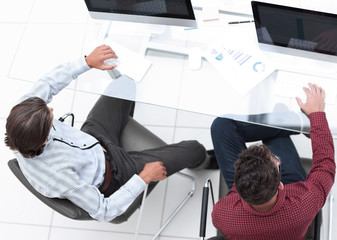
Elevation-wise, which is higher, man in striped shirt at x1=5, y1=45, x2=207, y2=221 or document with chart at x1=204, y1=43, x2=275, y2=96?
document with chart at x1=204, y1=43, x2=275, y2=96

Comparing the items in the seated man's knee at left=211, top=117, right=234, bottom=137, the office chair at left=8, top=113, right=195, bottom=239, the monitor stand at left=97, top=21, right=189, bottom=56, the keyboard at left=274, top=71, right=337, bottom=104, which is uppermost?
the monitor stand at left=97, top=21, right=189, bottom=56

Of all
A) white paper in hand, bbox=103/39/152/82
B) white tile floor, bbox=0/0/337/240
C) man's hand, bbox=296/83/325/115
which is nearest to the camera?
man's hand, bbox=296/83/325/115

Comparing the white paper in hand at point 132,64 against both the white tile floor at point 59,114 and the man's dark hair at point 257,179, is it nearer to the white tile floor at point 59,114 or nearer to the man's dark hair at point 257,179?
the white tile floor at point 59,114

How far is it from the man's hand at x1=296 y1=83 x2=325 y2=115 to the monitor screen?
17cm

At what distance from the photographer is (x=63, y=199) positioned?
1.68m

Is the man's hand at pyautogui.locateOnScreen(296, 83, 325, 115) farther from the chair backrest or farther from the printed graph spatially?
the chair backrest

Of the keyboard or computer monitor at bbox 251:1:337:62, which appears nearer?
computer monitor at bbox 251:1:337:62

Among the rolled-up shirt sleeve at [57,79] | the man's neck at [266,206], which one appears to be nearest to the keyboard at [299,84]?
the man's neck at [266,206]

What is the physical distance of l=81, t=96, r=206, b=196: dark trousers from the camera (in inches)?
77.9

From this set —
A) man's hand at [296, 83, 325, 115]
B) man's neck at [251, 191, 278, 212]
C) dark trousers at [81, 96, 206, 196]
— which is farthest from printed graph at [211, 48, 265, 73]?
man's neck at [251, 191, 278, 212]

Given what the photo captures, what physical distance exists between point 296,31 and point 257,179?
714 mm

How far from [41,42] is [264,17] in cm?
115

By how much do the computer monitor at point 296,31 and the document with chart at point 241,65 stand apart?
0.23 ft

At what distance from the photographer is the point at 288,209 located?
151cm
